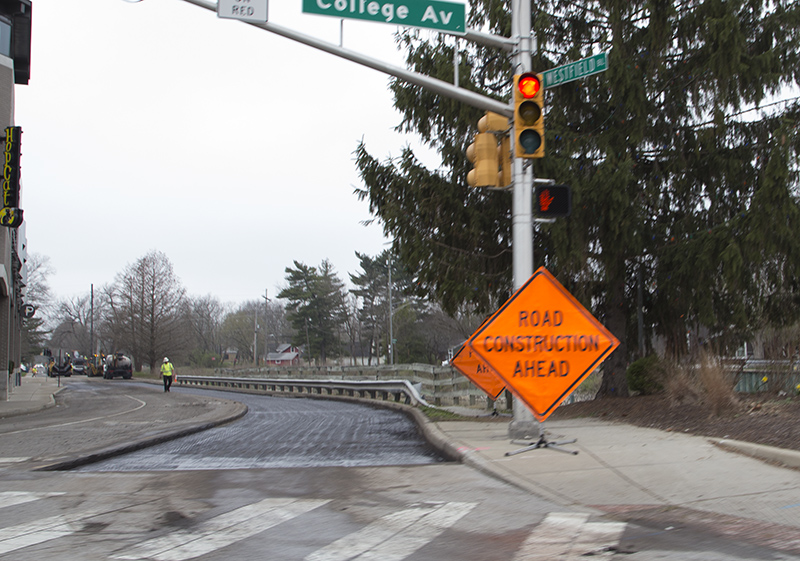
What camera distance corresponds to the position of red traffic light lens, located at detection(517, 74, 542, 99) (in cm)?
947

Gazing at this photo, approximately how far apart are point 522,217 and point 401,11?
3130mm

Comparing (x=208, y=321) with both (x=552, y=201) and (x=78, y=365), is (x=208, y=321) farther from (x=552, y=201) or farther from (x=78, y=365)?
(x=552, y=201)

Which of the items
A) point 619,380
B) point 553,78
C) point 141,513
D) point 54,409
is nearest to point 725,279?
point 619,380

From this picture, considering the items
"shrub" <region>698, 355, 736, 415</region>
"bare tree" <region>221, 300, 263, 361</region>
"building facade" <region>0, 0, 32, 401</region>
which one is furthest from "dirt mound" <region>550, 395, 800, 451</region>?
"bare tree" <region>221, 300, 263, 361</region>

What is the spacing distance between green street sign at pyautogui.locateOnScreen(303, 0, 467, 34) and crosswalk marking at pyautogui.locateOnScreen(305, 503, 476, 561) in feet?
20.8

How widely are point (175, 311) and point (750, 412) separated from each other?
74.8 m

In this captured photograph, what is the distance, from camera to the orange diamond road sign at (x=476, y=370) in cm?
1166

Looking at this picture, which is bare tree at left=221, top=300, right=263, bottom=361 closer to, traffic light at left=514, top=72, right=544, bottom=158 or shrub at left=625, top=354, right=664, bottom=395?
shrub at left=625, top=354, right=664, bottom=395

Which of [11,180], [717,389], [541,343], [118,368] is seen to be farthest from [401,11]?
[118,368]

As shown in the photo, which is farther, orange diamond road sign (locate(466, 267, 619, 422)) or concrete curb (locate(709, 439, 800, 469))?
orange diamond road sign (locate(466, 267, 619, 422))

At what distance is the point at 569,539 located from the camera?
5008 mm

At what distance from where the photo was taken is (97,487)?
7.31 m

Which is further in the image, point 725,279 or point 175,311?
point 175,311

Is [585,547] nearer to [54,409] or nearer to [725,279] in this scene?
[725,279]
